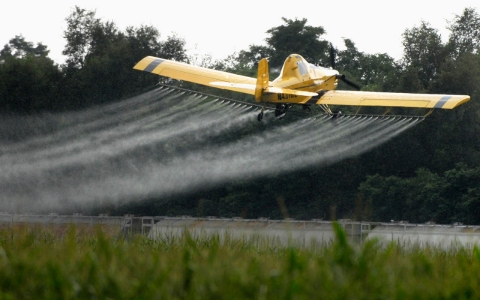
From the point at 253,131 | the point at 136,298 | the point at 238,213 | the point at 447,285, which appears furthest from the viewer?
the point at 253,131

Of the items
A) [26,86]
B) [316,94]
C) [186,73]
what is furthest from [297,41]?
[316,94]

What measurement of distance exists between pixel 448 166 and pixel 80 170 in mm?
27373

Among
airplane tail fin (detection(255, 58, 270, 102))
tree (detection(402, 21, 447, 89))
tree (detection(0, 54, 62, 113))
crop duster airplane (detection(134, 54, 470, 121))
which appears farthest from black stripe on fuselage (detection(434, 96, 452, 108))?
tree (detection(0, 54, 62, 113))

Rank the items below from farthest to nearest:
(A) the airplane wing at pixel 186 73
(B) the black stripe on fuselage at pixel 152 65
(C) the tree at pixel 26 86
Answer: (C) the tree at pixel 26 86 < (B) the black stripe on fuselage at pixel 152 65 < (A) the airplane wing at pixel 186 73

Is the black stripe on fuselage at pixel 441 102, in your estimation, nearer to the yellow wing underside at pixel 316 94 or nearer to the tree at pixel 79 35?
the yellow wing underside at pixel 316 94

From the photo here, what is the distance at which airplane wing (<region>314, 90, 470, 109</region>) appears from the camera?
3822cm

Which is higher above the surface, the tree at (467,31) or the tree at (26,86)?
the tree at (467,31)

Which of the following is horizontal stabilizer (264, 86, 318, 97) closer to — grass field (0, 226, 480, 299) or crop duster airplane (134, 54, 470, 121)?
crop duster airplane (134, 54, 470, 121)

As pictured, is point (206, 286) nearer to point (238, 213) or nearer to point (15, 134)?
point (238, 213)

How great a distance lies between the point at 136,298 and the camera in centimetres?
898

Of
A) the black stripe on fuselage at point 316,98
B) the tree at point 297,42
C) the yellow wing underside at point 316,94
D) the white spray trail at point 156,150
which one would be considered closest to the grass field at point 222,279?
the yellow wing underside at point 316,94

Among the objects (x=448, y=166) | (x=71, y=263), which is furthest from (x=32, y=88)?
(x=71, y=263)

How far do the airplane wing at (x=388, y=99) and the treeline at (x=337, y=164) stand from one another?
15.7 metres

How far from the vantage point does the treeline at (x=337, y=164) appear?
190 ft
